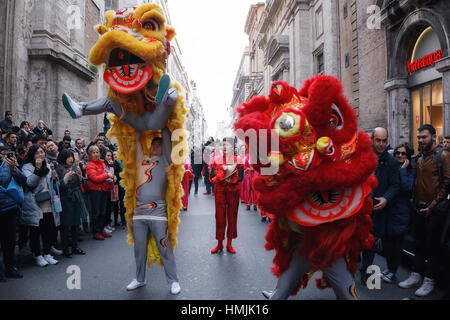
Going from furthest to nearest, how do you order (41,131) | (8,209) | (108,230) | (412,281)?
(41,131) < (108,230) < (8,209) < (412,281)

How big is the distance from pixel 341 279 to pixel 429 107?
825 centimetres

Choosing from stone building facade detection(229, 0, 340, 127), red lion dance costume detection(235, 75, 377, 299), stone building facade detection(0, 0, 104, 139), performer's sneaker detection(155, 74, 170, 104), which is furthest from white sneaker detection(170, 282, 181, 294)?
stone building facade detection(229, 0, 340, 127)

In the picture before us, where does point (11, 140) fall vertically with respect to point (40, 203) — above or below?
above

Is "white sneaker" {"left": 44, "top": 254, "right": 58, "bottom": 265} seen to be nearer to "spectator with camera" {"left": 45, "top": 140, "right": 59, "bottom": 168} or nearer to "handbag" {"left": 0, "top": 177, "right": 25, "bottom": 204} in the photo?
"handbag" {"left": 0, "top": 177, "right": 25, "bottom": 204}

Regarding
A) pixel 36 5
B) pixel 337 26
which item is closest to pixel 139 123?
pixel 36 5

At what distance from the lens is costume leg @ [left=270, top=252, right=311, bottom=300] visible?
2.64 meters

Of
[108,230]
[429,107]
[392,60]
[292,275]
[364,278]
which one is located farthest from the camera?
[392,60]

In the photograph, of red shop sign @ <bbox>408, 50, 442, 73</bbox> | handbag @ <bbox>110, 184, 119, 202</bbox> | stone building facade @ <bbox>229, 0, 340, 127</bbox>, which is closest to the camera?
handbag @ <bbox>110, 184, 119, 202</bbox>

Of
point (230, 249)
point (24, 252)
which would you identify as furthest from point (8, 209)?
point (230, 249)

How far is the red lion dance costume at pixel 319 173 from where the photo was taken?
2328 millimetres

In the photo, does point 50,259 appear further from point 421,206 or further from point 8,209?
point 421,206

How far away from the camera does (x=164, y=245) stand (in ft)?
12.2

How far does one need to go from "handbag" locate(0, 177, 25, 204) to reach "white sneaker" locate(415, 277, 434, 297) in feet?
16.7

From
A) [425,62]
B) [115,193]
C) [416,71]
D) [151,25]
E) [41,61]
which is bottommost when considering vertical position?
[115,193]
